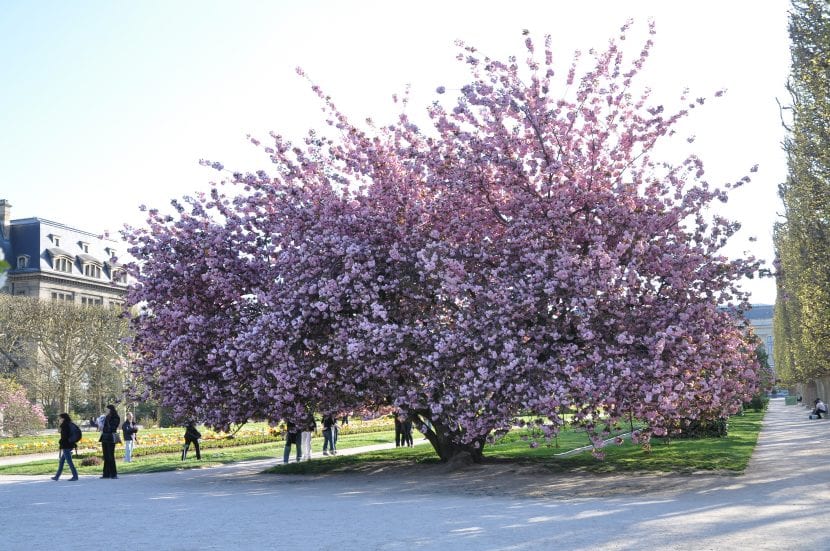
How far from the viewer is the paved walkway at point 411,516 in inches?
419

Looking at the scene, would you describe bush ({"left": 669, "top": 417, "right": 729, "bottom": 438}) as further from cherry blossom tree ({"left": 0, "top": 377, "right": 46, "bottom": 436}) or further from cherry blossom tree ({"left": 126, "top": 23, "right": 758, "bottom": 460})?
cherry blossom tree ({"left": 0, "top": 377, "right": 46, "bottom": 436})

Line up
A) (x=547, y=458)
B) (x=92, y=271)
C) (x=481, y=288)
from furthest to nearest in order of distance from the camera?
(x=92, y=271) < (x=547, y=458) < (x=481, y=288)

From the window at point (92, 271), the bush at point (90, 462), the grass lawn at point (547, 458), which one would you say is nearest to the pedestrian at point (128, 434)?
the grass lawn at point (547, 458)

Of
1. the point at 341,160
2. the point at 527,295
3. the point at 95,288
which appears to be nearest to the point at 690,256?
the point at 527,295

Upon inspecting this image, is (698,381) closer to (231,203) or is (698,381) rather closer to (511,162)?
(511,162)

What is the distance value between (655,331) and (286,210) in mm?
9377

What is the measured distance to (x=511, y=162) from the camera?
63.4 ft

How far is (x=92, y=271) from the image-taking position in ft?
307

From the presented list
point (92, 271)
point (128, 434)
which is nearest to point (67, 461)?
point (128, 434)

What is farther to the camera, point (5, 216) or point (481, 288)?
point (5, 216)

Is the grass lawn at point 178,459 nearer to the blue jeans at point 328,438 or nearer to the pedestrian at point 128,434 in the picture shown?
the pedestrian at point 128,434

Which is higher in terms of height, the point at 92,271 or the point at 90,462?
the point at 92,271

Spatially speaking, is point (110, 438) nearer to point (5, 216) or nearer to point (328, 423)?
point (328, 423)

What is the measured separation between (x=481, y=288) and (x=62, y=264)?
80.0 meters
